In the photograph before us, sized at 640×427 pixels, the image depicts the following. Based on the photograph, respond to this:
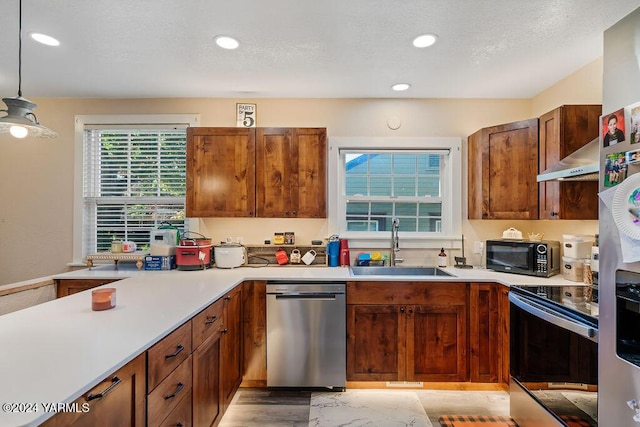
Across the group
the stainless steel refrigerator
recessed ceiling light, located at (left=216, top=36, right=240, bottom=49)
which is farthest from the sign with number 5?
the stainless steel refrigerator

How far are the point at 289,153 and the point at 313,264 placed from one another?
3.54 ft

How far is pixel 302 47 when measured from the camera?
2.15 meters

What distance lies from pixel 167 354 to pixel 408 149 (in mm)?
2673

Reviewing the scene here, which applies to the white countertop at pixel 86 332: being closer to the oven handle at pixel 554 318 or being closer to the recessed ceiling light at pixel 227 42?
the oven handle at pixel 554 318

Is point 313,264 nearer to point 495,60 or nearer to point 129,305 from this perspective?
point 129,305

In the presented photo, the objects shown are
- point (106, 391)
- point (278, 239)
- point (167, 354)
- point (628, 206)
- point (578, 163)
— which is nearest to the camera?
point (106, 391)

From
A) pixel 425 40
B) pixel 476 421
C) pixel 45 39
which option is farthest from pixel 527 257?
pixel 45 39

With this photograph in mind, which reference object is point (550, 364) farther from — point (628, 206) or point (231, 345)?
point (231, 345)

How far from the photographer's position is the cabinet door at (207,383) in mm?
1585

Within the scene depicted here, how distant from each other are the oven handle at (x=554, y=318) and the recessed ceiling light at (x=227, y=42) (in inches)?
98.7

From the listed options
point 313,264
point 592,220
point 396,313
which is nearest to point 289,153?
point 313,264

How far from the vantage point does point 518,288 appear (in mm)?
2021

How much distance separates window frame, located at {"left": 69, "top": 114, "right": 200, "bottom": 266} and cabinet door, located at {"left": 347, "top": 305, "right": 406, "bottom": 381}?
248cm

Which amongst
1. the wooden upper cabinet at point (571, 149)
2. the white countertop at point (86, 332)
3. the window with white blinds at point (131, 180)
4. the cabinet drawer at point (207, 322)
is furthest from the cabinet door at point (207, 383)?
the wooden upper cabinet at point (571, 149)
